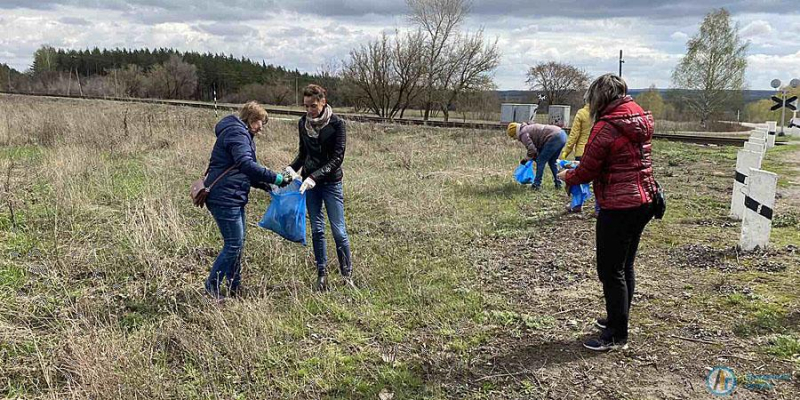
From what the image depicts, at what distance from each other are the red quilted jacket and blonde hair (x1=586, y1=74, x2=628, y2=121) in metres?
0.04

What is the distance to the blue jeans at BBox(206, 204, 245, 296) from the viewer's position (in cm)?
398

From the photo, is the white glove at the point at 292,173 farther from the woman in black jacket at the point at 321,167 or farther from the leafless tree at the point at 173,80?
the leafless tree at the point at 173,80

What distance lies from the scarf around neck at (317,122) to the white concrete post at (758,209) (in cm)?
408

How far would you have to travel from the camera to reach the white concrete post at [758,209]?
4.85m

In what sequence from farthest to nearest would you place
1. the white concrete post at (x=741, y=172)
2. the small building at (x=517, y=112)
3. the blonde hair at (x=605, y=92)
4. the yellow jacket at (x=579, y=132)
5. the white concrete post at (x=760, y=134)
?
the small building at (x=517, y=112) < the white concrete post at (x=760, y=134) < the yellow jacket at (x=579, y=132) < the white concrete post at (x=741, y=172) < the blonde hair at (x=605, y=92)

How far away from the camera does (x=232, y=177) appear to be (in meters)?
3.94

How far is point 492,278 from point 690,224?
3233 mm

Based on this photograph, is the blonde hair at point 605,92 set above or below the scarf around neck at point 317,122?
above

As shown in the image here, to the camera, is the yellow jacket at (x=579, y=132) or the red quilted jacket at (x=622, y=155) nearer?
the red quilted jacket at (x=622, y=155)

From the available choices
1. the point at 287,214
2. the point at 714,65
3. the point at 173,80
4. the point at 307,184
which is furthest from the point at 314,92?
the point at 173,80

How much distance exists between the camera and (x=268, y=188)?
176 inches

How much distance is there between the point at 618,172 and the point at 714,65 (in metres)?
40.3

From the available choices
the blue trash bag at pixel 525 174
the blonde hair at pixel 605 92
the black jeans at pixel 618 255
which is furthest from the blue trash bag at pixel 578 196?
the blonde hair at pixel 605 92

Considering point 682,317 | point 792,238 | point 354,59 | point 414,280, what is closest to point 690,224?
point 792,238
